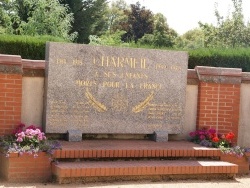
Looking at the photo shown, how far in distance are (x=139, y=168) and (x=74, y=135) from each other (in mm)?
1566

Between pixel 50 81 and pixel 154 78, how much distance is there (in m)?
2.02

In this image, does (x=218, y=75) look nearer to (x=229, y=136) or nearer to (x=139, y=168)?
(x=229, y=136)

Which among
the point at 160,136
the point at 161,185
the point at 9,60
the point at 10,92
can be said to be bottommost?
the point at 161,185

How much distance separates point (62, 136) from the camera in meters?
8.36

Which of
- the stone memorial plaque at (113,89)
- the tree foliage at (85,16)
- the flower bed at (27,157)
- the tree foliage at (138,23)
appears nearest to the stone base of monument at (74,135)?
the stone memorial plaque at (113,89)

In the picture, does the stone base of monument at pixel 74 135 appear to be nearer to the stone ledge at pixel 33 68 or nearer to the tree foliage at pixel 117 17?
the stone ledge at pixel 33 68

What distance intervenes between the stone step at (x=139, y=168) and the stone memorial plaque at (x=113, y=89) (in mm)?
1088

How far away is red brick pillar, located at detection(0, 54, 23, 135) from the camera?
7.86 m

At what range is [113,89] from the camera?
27.9 ft

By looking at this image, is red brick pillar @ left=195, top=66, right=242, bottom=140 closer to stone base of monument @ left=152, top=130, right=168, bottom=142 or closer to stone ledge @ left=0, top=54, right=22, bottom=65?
stone base of monument @ left=152, top=130, right=168, bottom=142

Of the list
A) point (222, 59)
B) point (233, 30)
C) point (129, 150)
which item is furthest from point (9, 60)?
point (233, 30)

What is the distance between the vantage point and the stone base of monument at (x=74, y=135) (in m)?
8.20

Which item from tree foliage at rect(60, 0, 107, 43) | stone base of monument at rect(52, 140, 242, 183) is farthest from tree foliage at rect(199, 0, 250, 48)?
stone base of monument at rect(52, 140, 242, 183)

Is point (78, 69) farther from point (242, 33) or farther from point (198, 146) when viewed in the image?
point (242, 33)
